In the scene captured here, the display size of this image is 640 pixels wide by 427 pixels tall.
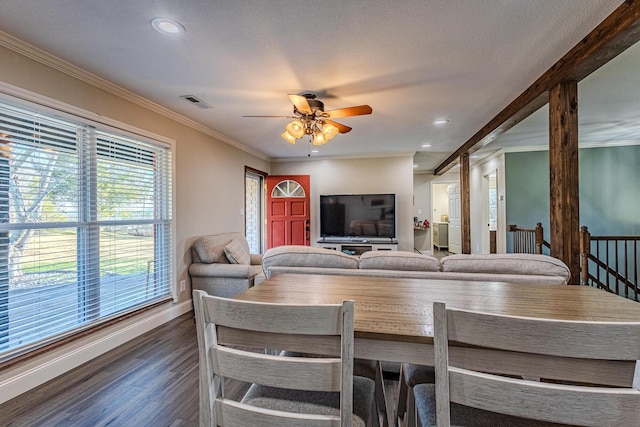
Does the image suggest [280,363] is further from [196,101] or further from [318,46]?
[196,101]

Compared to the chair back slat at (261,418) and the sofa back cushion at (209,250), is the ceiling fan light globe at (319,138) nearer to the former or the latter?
the sofa back cushion at (209,250)

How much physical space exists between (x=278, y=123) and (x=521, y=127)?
341 cm

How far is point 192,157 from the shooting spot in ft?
12.4

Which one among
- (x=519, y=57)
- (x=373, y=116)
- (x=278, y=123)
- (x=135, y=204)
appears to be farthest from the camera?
(x=278, y=123)

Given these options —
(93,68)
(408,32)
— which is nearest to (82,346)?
(93,68)

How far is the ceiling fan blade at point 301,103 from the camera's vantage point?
2475 mm

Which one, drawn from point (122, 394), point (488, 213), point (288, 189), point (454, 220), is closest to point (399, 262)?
point (122, 394)

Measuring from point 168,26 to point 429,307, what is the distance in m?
2.15

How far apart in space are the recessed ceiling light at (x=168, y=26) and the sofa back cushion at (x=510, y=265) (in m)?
2.39

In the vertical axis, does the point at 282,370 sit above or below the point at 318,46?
below

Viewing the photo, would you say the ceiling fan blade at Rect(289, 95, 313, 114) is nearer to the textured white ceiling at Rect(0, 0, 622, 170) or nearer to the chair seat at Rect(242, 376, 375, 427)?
the textured white ceiling at Rect(0, 0, 622, 170)

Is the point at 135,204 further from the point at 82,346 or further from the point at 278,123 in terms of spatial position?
the point at 278,123

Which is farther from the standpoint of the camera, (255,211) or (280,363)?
(255,211)

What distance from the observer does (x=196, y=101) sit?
303 cm
